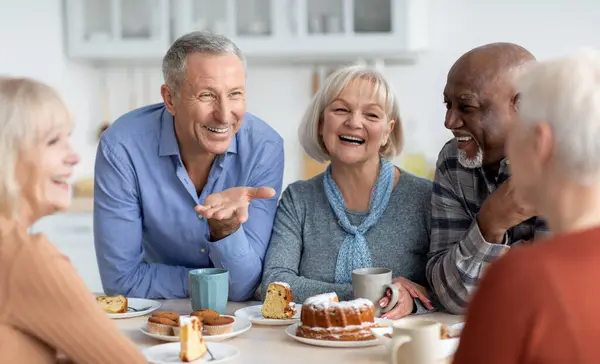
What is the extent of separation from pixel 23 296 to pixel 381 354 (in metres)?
0.77

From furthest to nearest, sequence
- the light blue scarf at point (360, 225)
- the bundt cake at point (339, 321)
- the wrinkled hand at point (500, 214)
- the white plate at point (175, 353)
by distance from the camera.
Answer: the light blue scarf at point (360, 225)
the wrinkled hand at point (500, 214)
the bundt cake at point (339, 321)
the white plate at point (175, 353)

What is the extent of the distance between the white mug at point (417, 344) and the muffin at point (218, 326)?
45 cm

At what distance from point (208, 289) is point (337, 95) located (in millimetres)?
747

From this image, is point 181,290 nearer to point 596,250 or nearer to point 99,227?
point 99,227

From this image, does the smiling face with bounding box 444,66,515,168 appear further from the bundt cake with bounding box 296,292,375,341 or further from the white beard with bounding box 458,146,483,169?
the bundt cake with bounding box 296,292,375,341

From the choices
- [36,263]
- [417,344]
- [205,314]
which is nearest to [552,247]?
[417,344]

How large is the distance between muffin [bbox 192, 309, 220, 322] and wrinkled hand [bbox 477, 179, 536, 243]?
69 cm

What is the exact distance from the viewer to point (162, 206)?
2.63m

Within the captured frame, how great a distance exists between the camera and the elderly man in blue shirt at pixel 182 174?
2535 millimetres

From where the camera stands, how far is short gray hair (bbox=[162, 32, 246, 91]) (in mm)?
2600

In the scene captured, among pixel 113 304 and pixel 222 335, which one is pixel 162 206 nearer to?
pixel 113 304

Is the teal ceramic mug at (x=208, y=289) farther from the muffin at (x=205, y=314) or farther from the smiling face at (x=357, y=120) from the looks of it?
the smiling face at (x=357, y=120)

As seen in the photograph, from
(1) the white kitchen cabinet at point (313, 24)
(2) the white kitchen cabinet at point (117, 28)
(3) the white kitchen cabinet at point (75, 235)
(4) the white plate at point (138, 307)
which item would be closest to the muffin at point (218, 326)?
(4) the white plate at point (138, 307)

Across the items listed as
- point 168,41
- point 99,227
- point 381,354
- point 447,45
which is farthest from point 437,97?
point 381,354
